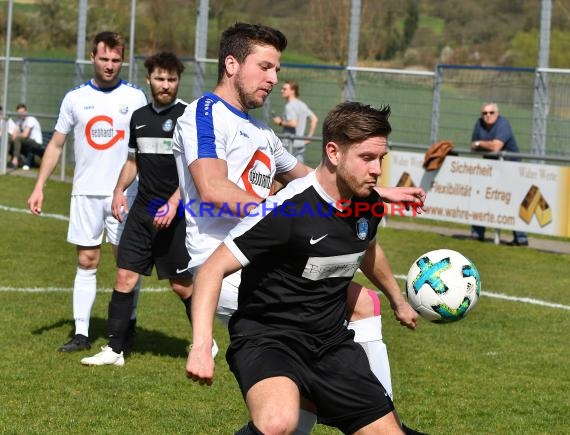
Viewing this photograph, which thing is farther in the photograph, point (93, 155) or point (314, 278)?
point (93, 155)

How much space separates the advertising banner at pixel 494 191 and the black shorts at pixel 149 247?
7.47 meters

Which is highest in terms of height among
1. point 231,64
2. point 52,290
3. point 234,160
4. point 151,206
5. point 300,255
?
point 231,64

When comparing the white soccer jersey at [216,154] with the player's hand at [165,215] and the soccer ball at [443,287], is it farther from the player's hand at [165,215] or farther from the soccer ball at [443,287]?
the player's hand at [165,215]

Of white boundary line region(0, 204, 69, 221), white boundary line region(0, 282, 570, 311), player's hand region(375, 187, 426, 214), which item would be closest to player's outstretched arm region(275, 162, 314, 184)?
player's hand region(375, 187, 426, 214)

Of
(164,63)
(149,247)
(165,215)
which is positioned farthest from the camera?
(149,247)

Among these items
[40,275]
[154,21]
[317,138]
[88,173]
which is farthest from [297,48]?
[88,173]

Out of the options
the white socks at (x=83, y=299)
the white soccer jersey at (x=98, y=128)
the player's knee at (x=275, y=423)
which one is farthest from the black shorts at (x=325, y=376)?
the white soccer jersey at (x=98, y=128)

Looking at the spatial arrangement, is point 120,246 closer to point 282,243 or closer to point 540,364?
point 540,364

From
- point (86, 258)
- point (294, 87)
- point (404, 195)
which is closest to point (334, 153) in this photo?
point (404, 195)

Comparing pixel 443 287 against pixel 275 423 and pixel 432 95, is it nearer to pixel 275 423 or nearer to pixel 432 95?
pixel 275 423

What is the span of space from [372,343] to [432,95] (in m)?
12.2

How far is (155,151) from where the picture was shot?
26.3 ft

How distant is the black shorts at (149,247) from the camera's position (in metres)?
7.97

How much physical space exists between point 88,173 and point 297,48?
32.2m
